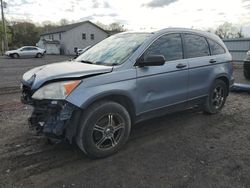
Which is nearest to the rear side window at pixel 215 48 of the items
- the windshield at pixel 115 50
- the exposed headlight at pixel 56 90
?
the windshield at pixel 115 50

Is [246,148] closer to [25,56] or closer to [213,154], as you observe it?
[213,154]

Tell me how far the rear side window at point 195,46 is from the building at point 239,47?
1463 cm

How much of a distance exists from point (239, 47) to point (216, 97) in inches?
580

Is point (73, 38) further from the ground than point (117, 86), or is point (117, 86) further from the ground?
point (73, 38)

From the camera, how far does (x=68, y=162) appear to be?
3939 millimetres

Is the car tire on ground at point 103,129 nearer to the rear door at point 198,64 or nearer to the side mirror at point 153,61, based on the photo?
the side mirror at point 153,61

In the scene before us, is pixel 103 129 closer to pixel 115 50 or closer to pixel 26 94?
pixel 26 94

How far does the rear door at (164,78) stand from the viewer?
443cm

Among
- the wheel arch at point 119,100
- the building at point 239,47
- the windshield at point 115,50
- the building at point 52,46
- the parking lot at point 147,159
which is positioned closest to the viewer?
the parking lot at point 147,159

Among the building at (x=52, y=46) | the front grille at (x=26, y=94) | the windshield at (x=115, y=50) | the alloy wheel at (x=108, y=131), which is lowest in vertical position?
the alloy wheel at (x=108, y=131)

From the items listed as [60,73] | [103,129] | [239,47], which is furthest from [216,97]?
[239,47]

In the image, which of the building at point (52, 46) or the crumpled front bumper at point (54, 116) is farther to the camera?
the building at point (52, 46)

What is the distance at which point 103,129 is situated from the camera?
4027 millimetres

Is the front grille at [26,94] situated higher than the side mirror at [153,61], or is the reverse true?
the side mirror at [153,61]
